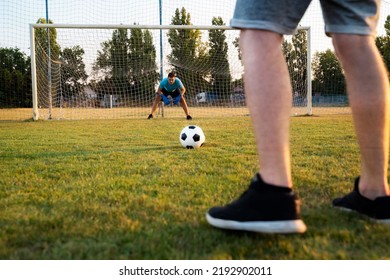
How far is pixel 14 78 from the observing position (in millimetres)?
12641

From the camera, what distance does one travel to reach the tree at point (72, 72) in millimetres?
11000

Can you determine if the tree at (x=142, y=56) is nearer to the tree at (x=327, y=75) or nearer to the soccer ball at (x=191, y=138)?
the tree at (x=327, y=75)

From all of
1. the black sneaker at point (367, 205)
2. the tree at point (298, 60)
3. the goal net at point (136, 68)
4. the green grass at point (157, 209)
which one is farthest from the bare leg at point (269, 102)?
the tree at point (298, 60)

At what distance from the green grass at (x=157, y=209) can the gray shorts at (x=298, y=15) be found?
68cm

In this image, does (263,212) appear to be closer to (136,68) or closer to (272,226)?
(272,226)

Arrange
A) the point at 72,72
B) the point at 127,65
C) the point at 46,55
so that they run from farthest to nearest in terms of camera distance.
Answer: the point at 127,65 → the point at 72,72 → the point at 46,55

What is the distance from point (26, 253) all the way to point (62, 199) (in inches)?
24.2

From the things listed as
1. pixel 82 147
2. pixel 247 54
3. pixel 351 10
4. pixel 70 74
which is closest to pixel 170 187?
pixel 247 54

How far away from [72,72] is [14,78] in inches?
109

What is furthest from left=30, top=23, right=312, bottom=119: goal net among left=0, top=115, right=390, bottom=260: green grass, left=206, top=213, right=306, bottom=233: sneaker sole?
left=206, top=213, right=306, bottom=233: sneaker sole

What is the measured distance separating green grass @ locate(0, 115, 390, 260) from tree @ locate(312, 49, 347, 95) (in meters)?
13.0

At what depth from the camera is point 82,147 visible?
3795mm

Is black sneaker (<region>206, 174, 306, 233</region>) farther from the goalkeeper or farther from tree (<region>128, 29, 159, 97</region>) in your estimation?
tree (<region>128, 29, 159, 97</region>)

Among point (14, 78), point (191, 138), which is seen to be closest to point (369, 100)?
point (191, 138)
